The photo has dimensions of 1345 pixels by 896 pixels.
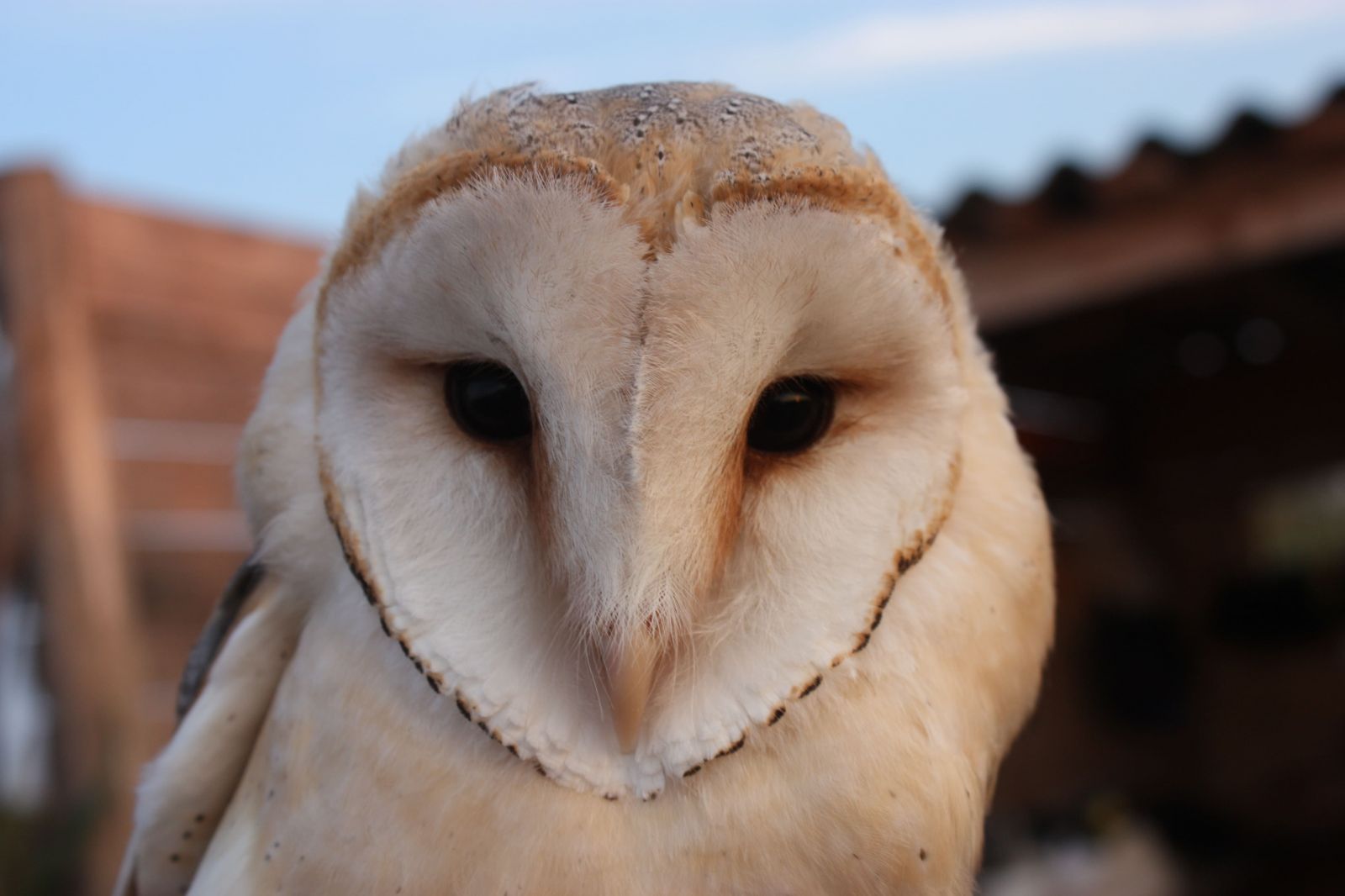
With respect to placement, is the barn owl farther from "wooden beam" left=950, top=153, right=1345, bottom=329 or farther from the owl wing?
"wooden beam" left=950, top=153, right=1345, bottom=329

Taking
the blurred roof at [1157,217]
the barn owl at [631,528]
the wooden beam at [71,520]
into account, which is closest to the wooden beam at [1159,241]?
the blurred roof at [1157,217]

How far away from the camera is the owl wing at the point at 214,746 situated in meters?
1.05

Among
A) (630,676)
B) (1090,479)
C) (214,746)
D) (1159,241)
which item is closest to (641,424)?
(630,676)

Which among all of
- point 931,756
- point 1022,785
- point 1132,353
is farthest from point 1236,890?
point 931,756

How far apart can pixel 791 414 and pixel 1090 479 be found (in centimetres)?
538

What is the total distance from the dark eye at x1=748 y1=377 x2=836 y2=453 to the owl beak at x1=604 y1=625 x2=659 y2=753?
7.0 inches

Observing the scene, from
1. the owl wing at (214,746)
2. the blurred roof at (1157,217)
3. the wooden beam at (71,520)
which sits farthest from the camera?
the wooden beam at (71,520)

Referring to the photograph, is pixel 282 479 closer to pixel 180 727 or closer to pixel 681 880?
pixel 180 727

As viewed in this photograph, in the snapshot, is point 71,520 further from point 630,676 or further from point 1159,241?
point 1159,241

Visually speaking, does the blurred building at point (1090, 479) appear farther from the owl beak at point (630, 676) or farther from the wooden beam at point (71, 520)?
the owl beak at point (630, 676)

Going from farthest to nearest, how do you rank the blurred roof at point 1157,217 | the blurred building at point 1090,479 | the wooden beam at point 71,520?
the wooden beam at point 71,520, the blurred building at point 1090,479, the blurred roof at point 1157,217

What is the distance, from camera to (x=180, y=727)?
43.8 inches

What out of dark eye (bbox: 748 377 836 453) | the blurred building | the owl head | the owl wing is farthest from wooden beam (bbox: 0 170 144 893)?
dark eye (bbox: 748 377 836 453)

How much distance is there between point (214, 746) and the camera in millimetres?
1062
